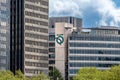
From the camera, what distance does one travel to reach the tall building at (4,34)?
625 ft

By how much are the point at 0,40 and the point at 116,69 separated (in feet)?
198

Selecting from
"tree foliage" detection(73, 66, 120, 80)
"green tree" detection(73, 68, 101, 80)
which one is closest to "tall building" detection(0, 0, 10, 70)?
"tree foliage" detection(73, 66, 120, 80)

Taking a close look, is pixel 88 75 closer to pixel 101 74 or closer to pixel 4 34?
pixel 101 74

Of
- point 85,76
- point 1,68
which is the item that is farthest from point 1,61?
point 85,76

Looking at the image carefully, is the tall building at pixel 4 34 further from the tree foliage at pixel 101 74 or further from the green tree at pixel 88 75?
the green tree at pixel 88 75

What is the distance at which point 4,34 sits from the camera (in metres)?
192

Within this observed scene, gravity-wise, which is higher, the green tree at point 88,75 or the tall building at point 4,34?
the tall building at point 4,34

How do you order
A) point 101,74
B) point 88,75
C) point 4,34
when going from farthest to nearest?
point 4,34 → point 88,75 → point 101,74

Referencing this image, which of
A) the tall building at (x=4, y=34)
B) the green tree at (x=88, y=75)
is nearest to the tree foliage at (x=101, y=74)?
the green tree at (x=88, y=75)

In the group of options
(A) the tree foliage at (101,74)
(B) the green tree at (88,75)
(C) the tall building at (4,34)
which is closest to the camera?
(A) the tree foliage at (101,74)

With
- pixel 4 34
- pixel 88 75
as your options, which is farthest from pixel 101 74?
pixel 4 34

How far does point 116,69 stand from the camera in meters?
140

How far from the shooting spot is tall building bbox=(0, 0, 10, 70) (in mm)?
190500

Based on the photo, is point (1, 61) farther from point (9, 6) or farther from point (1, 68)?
point (9, 6)
